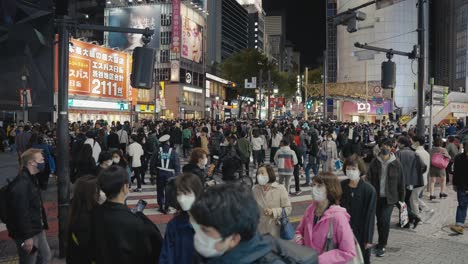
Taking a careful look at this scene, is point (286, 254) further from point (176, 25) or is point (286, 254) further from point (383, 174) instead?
point (176, 25)

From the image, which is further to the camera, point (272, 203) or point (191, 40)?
point (191, 40)

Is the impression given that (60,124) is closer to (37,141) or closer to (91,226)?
(91,226)

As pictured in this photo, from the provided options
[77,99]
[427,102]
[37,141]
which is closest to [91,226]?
[37,141]

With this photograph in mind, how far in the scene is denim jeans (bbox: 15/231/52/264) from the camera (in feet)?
16.1

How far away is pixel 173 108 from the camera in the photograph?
73.8 metres

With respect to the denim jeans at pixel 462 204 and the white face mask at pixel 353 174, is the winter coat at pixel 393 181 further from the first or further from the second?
the white face mask at pixel 353 174

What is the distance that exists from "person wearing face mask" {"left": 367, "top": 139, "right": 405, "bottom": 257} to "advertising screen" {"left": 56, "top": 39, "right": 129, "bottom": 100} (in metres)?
33.5

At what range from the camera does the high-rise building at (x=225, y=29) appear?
9869cm

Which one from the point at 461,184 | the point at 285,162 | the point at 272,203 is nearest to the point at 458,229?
the point at 461,184

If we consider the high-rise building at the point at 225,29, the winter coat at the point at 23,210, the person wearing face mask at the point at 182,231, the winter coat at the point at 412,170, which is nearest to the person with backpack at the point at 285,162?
the winter coat at the point at 412,170

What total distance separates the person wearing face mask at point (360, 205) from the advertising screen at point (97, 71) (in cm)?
3484

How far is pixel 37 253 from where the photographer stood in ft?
16.8

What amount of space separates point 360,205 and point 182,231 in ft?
8.64

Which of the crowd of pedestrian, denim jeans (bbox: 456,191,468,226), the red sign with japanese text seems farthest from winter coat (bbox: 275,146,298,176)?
the red sign with japanese text
